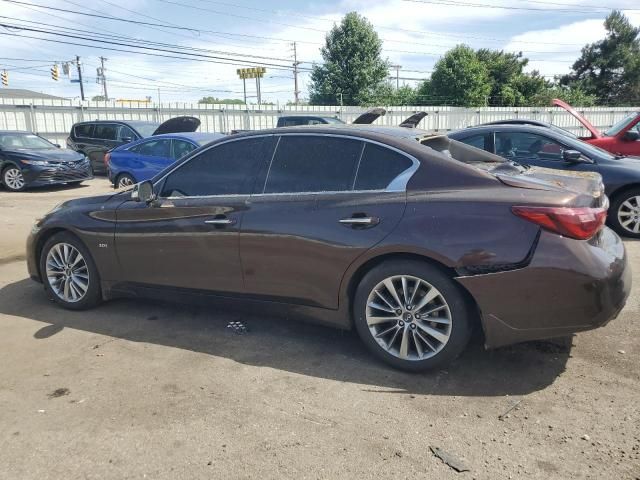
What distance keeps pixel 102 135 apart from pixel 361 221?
49.5 ft

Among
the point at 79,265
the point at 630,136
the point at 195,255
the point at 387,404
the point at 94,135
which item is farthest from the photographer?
the point at 94,135

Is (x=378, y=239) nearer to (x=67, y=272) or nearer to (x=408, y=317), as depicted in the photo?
(x=408, y=317)

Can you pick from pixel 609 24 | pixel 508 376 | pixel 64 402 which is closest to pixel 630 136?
pixel 508 376

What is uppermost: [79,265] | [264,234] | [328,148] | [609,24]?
[609,24]

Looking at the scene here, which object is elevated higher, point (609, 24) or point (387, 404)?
point (609, 24)

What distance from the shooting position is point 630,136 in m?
9.27

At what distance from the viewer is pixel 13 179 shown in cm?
1401

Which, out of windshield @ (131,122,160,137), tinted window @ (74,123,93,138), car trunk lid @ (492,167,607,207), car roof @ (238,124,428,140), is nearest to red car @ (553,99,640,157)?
car trunk lid @ (492,167,607,207)

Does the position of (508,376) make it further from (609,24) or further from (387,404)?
(609,24)

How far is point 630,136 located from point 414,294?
7.59 metres

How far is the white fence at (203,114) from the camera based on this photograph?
64.7 feet

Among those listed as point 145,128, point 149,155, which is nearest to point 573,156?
point 149,155

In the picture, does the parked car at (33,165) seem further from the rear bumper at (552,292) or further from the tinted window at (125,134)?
the rear bumper at (552,292)

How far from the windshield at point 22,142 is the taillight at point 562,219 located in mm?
14417
